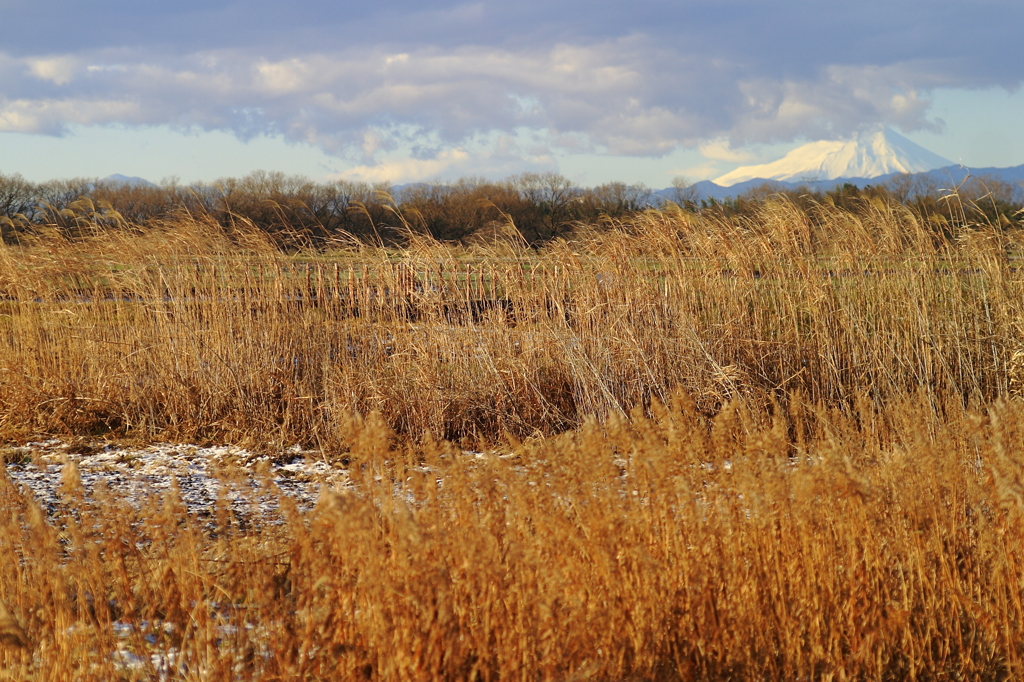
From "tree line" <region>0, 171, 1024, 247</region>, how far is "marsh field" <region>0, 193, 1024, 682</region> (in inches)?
33.6

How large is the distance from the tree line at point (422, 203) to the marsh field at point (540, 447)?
854 mm

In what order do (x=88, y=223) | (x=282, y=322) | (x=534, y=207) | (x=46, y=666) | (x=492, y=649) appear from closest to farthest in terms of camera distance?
(x=46, y=666)
(x=492, y=649)
(x=282, y=322)
(x=88, y=223)
(x=534, y=207)

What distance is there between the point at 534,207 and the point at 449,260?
1336cm

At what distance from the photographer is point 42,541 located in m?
2.62

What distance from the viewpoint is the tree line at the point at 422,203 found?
9438mm

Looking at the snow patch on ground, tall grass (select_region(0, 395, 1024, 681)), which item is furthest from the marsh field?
the snow patch on ground

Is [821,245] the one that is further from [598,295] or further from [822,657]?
[822,657]

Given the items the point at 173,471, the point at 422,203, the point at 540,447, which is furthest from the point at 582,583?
the point at 422,203

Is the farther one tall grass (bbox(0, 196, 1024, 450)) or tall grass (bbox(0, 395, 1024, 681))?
tall grass (bbox(0, 196, 1024, 450))

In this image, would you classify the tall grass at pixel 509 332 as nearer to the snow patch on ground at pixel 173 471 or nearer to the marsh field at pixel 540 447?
the marsh field at pixel 540 447

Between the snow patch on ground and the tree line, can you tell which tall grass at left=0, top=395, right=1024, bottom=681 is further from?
the tree line

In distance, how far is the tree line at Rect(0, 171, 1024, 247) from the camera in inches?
372

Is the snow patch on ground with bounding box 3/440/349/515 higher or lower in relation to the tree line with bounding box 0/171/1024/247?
lower

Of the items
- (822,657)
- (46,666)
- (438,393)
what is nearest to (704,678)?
(822,657)
